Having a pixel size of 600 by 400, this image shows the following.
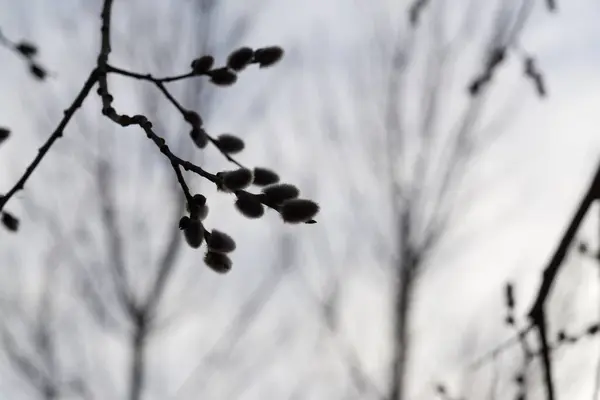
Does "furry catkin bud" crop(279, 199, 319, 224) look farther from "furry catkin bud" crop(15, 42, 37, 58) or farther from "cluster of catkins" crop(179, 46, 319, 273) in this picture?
"furry catkin bud" crop(15, 42, 37, 58)

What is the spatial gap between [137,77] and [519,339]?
1014 mm

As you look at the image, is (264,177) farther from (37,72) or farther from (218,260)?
(37,72)

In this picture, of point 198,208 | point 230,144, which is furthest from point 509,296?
point 198,208

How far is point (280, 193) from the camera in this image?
2.95 ft

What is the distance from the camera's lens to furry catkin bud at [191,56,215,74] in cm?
117

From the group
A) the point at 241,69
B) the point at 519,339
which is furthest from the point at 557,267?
the point at 241,69

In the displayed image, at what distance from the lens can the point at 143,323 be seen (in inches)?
281

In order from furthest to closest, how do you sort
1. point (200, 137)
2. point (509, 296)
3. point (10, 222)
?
point (509, 296) < point (10, 222) < point (200, 137)

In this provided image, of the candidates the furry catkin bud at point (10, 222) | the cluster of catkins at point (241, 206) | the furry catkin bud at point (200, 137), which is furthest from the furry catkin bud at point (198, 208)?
the furry catkin bud at point (10, 222)

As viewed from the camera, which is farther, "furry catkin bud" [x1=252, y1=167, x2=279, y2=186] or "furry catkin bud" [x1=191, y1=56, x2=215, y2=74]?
"furry catkin bud" [x1=191, y1=56, x2=215, y2=74]

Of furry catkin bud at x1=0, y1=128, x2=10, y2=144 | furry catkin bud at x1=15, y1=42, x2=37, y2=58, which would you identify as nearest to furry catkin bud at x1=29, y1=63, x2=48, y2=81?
furry catkin bud at x1=15, y1=42, x2=37, y2=58

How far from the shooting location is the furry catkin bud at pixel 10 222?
1.31 meters

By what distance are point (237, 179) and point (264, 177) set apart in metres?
0.11

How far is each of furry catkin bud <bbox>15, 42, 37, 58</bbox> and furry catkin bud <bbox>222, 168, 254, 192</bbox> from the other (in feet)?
4.03
